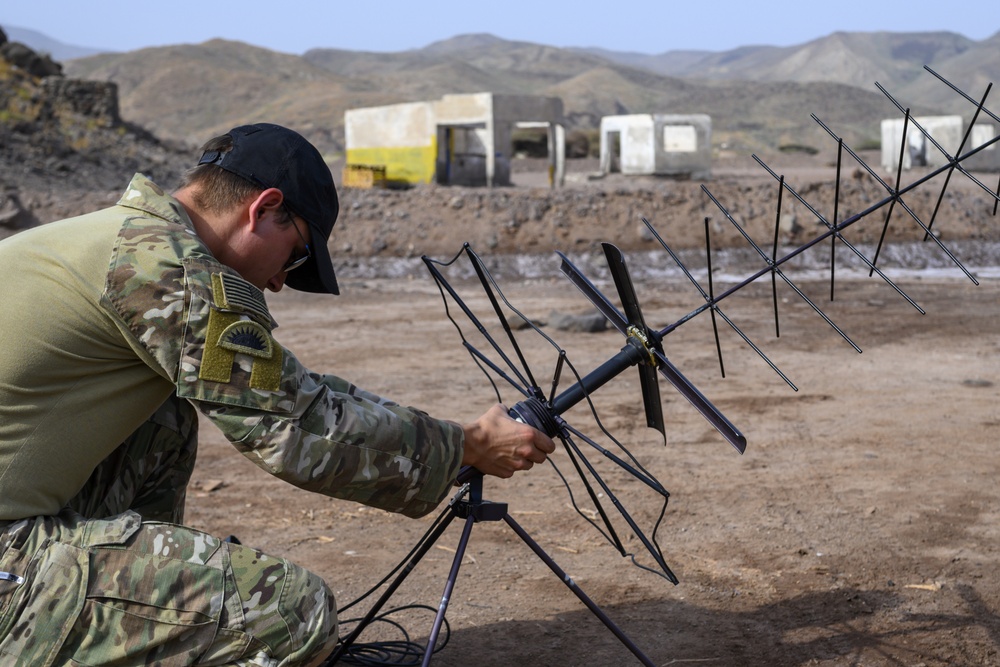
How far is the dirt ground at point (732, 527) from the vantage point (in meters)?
3.53

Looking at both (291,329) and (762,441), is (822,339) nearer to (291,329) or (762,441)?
(762,441)

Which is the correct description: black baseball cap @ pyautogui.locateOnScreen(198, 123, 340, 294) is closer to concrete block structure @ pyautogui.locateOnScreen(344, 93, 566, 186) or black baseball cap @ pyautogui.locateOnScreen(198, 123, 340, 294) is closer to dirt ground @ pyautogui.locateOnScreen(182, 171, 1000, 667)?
dirt ground @ pyautogui.locateOnScreen(182, 171, 1000, 667)

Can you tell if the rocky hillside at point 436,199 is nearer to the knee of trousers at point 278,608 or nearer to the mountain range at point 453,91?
the knee of trousers at point 278,608

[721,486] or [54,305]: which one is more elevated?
[54,305]

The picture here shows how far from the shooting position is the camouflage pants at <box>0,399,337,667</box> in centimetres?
222

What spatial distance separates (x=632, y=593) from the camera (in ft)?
12.8

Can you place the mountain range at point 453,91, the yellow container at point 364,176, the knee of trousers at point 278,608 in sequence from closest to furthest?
the knee of trousers at point 278,608, the yellow container at point 364,176, the mountain range at point 453,91

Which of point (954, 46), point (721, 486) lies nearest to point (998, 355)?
point (721, 486)

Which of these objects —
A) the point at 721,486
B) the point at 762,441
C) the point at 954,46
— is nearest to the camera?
the point at 721,486

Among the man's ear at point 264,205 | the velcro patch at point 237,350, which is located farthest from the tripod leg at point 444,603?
the man's ear at point 264,205

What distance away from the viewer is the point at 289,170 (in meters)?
2.38

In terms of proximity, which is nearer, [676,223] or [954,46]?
[676,223]

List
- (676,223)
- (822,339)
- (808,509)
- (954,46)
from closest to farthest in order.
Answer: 1. (808,509)
2. (822,339)
3. (676,223)
4. (954,46)

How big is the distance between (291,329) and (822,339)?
A: 5464mm
